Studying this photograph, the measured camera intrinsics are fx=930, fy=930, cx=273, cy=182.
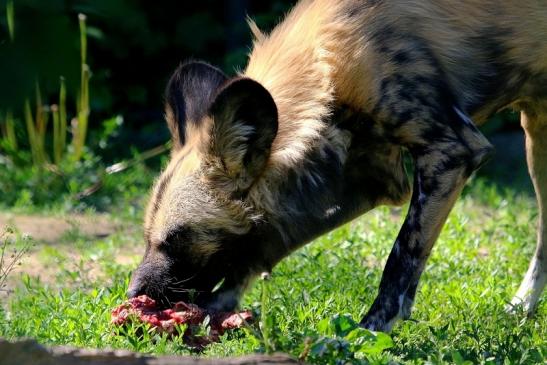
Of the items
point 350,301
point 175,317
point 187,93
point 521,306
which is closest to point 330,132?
point 187,93

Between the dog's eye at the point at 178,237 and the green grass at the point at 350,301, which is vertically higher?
the dog's eye at the point at 178,237

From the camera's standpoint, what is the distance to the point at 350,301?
3.96 metres

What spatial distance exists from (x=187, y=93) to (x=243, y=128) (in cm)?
55

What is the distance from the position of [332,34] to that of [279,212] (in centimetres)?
72

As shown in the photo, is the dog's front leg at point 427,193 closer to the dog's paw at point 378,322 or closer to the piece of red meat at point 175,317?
the dog's paw at point 378,322

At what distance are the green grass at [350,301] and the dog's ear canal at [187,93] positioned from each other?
76 cm

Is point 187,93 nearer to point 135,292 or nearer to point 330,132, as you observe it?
point 330,132

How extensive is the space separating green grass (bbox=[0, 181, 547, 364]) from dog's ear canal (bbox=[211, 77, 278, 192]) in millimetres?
449

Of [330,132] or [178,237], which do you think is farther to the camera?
[330,132]

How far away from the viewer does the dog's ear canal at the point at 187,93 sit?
3777 mm

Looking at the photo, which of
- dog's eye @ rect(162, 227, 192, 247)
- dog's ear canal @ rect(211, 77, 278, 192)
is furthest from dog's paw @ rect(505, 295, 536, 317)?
dog's eye @ rect(162, 227, 192, 247)

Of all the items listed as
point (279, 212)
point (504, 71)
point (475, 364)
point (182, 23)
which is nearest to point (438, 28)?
point (504, 71)

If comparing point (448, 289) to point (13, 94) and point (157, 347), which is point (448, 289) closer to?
point (157, 347)

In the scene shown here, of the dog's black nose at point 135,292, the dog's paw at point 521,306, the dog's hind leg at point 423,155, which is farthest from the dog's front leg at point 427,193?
the dog's black nose at point 135,292
